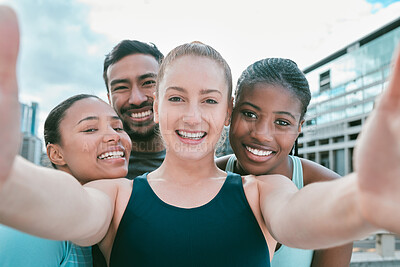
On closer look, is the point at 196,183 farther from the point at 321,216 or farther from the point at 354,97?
the point at 354,97

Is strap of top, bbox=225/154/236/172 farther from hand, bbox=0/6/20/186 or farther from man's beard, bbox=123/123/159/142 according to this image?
hand, bbox=0/6/20/186

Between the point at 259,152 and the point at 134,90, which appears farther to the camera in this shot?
the point at 134,90

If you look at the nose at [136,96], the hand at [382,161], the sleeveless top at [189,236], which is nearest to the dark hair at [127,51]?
the nose at [136,96]

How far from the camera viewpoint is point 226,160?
3.17m

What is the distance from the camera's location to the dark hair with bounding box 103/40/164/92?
3697 millimetres

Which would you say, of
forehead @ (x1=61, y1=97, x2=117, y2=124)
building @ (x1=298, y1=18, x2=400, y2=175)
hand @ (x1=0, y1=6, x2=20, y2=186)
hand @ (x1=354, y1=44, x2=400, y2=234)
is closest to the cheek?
forehead @ (x1=61, y1=97, x2=117, y2=124)


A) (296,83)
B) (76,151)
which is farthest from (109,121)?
(296,83)

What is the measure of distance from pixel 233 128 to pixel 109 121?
3.25 ft

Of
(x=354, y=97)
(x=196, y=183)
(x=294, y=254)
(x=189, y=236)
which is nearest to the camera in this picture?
(x=189, y=236)

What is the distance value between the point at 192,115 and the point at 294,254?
1542 mm

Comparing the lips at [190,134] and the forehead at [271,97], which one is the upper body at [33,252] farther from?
the forehead at [271,97]

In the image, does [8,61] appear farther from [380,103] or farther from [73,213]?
[380,103]

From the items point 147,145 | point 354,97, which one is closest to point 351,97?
point 354,97

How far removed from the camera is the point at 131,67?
3594mm
